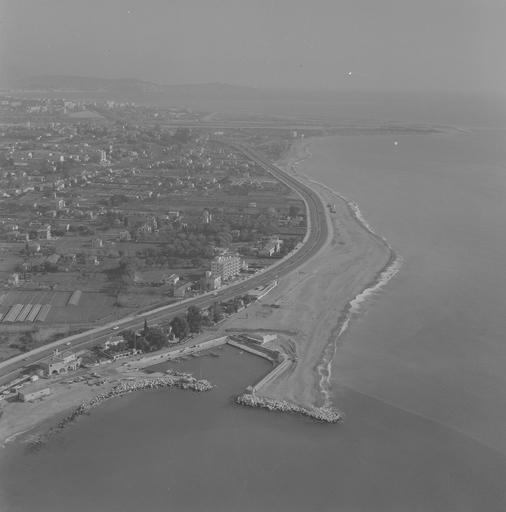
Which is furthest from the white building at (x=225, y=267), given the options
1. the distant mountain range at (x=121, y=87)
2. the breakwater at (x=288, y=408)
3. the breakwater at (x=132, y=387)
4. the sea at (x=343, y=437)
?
the distant mountain range at (x=121, y=87)

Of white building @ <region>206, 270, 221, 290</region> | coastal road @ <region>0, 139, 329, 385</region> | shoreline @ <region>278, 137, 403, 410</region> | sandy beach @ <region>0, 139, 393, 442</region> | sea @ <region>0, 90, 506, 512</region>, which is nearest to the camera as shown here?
sea @ <region>0, 90, 506, 512</region>

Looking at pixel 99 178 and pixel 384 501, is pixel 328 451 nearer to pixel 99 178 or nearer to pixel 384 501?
pixel 384 501

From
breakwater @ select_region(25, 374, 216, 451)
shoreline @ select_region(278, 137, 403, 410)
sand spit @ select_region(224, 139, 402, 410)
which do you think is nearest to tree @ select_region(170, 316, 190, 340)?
sand spit @ select_region(224, 139, 402, 410)

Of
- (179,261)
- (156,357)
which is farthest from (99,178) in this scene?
(156,357)

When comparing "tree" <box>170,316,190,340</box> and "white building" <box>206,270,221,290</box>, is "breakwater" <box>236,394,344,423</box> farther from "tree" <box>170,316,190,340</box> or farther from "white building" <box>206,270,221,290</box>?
"white building" <box>206,270,221,290</box>

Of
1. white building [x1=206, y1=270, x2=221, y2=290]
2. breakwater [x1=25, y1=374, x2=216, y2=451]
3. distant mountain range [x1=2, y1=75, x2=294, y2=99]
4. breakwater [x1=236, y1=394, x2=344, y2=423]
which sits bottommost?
breakwater [x1=25, y1=374, x2=216, y2=451]

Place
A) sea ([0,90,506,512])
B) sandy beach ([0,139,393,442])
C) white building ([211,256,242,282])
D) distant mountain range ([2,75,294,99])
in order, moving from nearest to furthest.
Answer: sea ([0,90,506,512]), sandy beach ([0,139,393,442]), white building ([211,256,242,282]), distant mountain range ([2,75,294,99])

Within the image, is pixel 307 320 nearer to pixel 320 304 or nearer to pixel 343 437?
pixel 320 304
